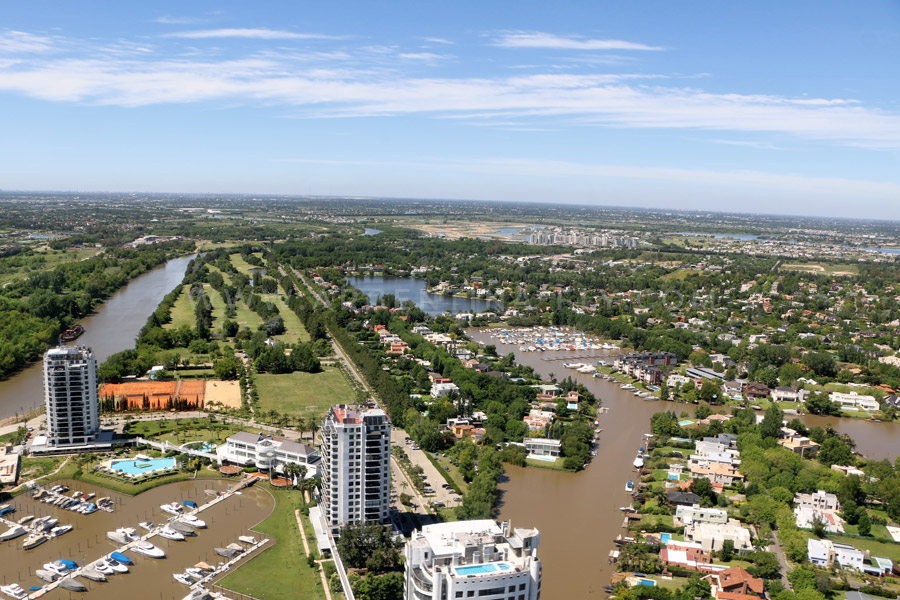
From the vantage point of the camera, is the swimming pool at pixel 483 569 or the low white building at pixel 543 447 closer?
the swimming pool at pixel 483 569

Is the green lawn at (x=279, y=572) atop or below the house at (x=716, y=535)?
below

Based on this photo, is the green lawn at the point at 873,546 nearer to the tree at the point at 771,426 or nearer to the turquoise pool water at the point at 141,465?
the tree at the point at 771,426

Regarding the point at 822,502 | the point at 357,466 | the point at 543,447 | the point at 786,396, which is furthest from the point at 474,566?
the point at 786,396

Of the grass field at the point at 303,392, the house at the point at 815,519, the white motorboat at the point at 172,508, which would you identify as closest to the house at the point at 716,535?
the house at the point at 815,519

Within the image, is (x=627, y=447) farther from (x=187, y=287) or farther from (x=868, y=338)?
(x=187, y=287)

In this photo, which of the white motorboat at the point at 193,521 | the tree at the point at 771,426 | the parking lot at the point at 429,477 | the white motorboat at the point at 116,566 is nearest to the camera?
the white motorboat at the point at 116,566

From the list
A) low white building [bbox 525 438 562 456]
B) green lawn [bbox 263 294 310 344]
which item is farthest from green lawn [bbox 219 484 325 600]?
green lawn [bbox 263 294 310 344]

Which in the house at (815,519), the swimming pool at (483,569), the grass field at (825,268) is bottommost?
the house at (815,519)
